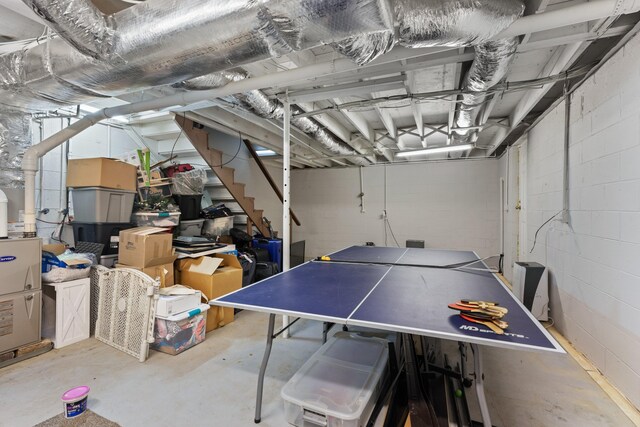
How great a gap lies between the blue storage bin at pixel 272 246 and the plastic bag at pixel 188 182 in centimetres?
130

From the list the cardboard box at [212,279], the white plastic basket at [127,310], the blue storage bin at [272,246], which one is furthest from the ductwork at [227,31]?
the blue storage bin at [272,246]

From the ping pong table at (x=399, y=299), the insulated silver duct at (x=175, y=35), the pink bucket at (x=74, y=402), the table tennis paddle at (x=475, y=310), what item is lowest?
the pink bucket at (x=74, y=402)

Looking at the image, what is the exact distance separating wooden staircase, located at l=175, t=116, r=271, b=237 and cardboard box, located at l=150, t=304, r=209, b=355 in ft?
6.03

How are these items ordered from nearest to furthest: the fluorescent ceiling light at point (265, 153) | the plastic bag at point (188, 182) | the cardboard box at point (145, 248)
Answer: the cardboard box at point (145, 248), the plastic bag at point (188, 182), the fluorescent ceiling light at point (265, 153)

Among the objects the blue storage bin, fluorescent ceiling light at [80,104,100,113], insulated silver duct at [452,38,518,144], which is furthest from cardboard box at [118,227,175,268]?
insulated silver duct at [452,38,518,144]

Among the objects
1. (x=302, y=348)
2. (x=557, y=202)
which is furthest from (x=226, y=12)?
(x=557, y=202)

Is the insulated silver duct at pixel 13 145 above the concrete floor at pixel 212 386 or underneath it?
above

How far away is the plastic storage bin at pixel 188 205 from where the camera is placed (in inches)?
145

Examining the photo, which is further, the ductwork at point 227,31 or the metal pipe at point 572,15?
the metal pipe at point 572,15

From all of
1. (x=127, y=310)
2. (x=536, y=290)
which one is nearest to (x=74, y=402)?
(x=127, y=310)

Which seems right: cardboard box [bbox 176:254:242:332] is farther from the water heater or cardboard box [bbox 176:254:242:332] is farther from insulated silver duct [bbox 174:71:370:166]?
the water heater

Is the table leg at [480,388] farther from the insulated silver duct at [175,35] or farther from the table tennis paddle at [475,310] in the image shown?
the insulated silver duct at [175,35]

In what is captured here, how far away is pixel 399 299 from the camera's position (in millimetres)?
1680

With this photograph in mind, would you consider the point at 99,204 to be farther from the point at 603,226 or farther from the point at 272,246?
the point at 603,226
